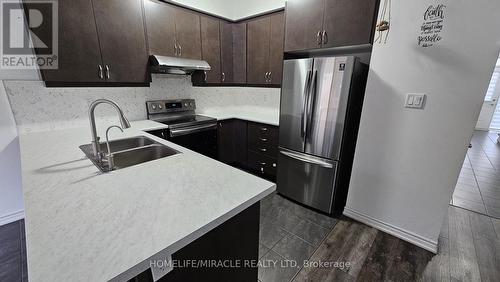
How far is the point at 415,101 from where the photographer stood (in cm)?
168

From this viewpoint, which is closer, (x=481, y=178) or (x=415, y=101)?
(x=415, y=101)

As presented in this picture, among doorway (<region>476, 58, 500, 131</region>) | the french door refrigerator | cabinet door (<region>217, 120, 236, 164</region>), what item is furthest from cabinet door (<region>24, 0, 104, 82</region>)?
doorway (<region>476, 58, 500, 131</region>)

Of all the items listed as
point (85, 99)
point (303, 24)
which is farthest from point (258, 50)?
point (85, 99)

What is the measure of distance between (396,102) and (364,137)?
0.40 m

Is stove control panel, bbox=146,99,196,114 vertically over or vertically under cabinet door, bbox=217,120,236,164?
over

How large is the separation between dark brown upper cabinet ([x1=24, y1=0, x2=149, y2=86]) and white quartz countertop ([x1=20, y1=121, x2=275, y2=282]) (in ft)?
3.21

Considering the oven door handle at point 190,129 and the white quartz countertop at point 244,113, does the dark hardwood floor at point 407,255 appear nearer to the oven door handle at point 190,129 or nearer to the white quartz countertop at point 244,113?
the white quartz countertop at point 244,113

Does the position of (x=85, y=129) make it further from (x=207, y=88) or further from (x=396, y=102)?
(x=396, y=102)

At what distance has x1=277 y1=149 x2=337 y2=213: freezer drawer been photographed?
6.98 ft

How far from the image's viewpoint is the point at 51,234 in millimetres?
652

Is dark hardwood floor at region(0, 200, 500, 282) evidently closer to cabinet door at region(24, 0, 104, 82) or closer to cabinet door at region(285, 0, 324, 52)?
cabinet door at region(24, 0, 104, 82)

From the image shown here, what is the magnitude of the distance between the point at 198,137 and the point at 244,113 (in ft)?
3.22

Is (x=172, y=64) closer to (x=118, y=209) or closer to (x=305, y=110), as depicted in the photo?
(x=305, y=110)

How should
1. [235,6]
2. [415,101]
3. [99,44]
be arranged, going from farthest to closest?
[235,6]
[99,44]
[415,101]
